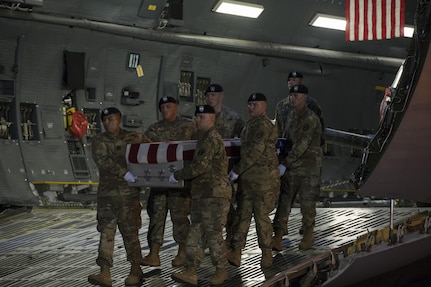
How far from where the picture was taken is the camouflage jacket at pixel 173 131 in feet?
28.6

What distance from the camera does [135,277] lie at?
8.18m

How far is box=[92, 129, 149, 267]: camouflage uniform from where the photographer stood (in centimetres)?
818

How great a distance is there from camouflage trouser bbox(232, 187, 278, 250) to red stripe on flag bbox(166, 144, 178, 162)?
868 mm

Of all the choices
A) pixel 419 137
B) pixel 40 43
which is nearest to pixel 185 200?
pixel 419 137

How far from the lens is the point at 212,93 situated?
8719 millimetres

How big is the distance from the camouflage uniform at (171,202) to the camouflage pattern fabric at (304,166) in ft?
3.34

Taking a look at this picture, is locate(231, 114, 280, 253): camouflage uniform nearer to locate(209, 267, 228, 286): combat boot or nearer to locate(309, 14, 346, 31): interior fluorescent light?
locate(209, 267, 228, 286): combat boot

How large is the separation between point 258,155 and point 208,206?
0.79m

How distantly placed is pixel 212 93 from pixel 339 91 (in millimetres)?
9616

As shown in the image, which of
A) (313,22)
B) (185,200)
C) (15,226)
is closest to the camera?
(185,200)

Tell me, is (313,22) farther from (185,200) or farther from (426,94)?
(426,94)

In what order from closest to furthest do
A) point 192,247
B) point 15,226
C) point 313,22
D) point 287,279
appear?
point 287,279 < point 192,247 < point 15,226 < point 313,22

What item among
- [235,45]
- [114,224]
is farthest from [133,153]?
[235,45]

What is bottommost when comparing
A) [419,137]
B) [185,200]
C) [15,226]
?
[15,226]
